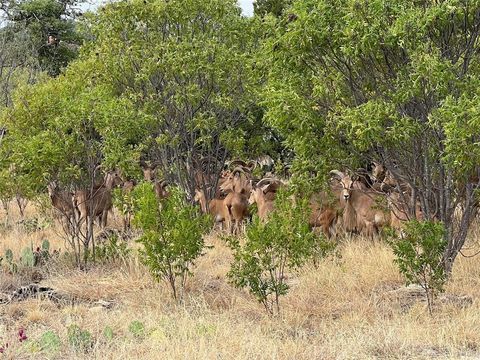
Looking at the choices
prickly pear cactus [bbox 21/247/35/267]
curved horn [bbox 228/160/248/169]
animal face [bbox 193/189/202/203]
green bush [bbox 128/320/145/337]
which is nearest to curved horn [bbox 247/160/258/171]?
curved horn [bbox 228/160/248/169]

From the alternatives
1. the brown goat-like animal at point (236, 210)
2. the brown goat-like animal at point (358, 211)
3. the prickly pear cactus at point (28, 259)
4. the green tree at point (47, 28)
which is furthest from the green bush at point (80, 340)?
the green tree at point (47, 28)

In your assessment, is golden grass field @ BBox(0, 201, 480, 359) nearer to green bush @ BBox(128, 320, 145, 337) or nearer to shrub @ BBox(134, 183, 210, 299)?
green bush @ BBox(128, 320, 145, 337)

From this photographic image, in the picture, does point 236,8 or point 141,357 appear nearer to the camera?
point 141,357

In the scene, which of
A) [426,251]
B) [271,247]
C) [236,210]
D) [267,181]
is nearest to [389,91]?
[426,251]

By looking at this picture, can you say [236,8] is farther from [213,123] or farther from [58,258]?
[58,258]

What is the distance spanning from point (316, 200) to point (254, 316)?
13.1ft

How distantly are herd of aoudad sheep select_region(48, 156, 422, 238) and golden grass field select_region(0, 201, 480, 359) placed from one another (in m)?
0.87

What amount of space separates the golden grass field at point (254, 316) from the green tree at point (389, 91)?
114 centimetres

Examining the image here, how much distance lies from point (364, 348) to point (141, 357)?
6.09 ft

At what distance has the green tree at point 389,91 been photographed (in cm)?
697

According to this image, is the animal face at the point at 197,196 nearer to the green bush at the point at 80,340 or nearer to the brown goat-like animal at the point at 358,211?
the brown goat-like animal at the point at 358,211

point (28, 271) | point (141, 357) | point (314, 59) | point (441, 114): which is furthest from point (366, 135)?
point (28, 271)

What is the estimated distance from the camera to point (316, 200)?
36.1 ft

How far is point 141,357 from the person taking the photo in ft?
18.9
